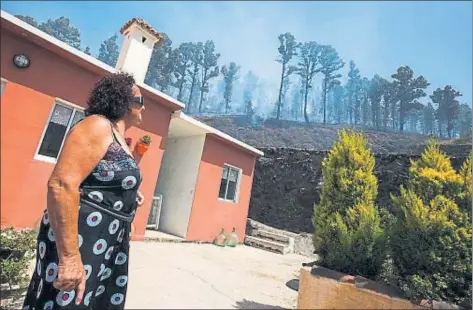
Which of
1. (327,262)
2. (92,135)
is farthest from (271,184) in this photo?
(92,135)

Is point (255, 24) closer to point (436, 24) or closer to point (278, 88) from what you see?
point (278, 88)

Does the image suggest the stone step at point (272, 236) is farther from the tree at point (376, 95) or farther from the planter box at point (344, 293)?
the tree at point (376, 95)

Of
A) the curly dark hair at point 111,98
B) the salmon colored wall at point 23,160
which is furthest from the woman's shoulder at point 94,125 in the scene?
the salmon colored wall at point 23,160

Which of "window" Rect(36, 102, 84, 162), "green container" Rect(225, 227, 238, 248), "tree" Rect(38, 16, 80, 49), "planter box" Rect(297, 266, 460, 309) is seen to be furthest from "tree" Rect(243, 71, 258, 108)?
"green container" Rect(225, 227, 238, 248)

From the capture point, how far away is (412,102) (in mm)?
2832

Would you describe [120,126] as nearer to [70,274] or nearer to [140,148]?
[70,274]

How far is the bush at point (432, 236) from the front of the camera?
212 centimetres

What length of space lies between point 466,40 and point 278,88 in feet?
5.02

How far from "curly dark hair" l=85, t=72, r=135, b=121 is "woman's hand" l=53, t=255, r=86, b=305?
0.56 meters

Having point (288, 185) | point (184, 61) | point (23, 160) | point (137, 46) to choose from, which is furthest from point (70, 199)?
point (288, 185)

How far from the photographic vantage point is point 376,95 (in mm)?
2553

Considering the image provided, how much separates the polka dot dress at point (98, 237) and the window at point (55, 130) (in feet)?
9.03

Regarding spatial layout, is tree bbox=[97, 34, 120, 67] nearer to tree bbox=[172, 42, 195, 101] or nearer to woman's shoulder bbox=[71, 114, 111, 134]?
tree bbox=[172, 42, 195, 101]

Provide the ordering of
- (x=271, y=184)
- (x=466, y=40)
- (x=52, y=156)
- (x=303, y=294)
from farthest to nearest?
(x=271, y=184), (x=52, y=156), (x=303, y=294), (x=466, y=40)
